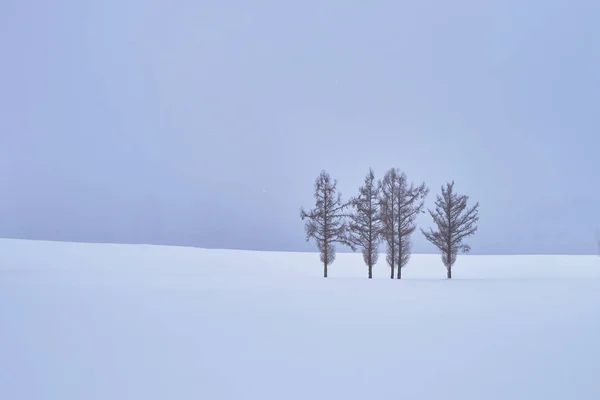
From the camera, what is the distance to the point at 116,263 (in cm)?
3856

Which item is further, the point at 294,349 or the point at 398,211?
the point at 398,211

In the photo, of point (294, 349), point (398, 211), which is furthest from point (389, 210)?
point (294, 349)

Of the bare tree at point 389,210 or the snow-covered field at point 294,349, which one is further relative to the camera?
the bare tree at point 389,210

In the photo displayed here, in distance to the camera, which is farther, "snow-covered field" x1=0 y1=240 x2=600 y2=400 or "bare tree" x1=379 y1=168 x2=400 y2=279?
"bare tree" x1=379 y1=168 x2=400 y2=279

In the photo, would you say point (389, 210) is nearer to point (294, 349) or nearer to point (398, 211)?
point (398, 211)

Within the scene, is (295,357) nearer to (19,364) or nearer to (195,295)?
(19,364)

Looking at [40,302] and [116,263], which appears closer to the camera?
[40,302]

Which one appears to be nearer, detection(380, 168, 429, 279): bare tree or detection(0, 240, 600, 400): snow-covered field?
detection(0, 240, 600, 400): snow-covered field

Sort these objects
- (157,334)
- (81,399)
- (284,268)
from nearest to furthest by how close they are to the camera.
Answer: (81,399)
(157,334)
(284,268)

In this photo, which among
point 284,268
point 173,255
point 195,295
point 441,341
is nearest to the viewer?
point 441,341

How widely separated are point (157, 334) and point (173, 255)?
138ft

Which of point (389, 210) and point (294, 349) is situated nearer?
point (294, 349)

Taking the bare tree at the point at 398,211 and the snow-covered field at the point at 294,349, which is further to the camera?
the bare tree at the point at 398,211

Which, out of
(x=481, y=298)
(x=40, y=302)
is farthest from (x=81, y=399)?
(x=481, y=298)
